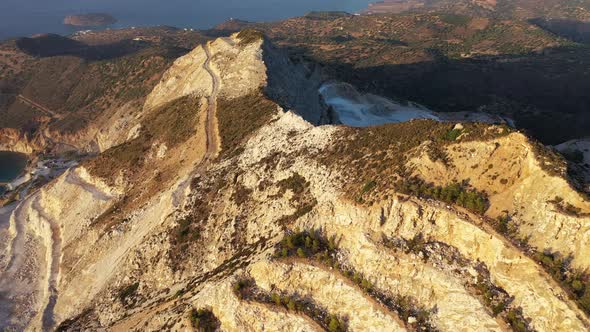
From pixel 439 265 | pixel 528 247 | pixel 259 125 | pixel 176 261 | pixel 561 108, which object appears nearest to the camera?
pixel 528 247

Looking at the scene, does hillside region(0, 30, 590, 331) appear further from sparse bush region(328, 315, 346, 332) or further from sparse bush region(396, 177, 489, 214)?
sparse bush region(328, 315, 346, 332)

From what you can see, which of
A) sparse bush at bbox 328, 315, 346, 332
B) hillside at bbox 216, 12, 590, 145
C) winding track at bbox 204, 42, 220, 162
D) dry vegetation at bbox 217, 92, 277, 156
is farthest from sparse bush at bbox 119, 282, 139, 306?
hillside at bbox 216, 12, 590, 145

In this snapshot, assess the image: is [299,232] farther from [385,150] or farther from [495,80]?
[495,80]

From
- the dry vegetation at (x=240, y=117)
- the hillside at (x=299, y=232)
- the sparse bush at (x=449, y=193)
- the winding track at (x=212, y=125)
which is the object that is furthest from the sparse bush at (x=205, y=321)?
the winding track at (x=212, y=125)

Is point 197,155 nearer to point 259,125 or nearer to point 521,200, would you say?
point 259,125

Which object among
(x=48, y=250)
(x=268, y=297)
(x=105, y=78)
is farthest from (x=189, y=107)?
(x=105, y=78)

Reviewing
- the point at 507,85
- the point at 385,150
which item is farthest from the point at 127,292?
the point at 507,85
